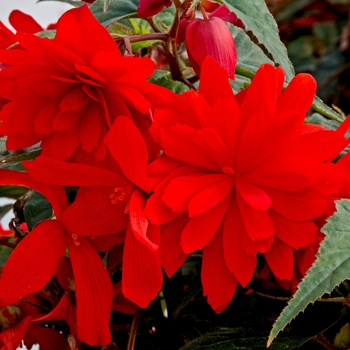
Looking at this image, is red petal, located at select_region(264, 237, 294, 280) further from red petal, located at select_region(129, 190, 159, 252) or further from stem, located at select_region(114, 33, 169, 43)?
stem, located at select_region(114, 33, 169, 43)

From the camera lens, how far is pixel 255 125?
1.15 feet

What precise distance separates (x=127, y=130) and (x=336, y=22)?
1.37m

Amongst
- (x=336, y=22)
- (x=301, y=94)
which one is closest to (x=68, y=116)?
(x=301, y=94)

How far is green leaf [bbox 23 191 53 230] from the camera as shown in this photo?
0.49m

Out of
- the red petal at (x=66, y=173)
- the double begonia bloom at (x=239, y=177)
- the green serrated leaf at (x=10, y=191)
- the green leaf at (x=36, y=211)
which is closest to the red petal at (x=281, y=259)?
→ the double begonia bloom at (x=239, y=177)

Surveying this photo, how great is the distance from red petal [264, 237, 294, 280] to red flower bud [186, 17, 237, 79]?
0.12m

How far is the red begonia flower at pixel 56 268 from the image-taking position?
379 millimetres

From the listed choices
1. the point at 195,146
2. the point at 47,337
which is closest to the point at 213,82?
the point at 195,146

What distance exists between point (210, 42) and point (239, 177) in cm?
9

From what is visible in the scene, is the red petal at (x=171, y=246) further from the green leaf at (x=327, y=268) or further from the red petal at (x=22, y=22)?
the red petal at (x=22, y=22)

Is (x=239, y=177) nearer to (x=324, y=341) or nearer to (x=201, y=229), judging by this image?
(x=201, y=229)

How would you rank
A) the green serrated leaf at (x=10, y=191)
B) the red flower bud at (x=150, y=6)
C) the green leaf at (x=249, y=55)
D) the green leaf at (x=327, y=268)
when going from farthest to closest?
the green serrated leaf at (x=10, y=191) → the green leaf at (x=249, y=55) → the red flower bud at (x=150, y=6) → the green leaf at (x=327, y=268)

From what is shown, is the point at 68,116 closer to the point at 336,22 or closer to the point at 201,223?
the point at 201,223

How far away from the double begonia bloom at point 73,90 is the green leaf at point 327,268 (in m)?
0.12
